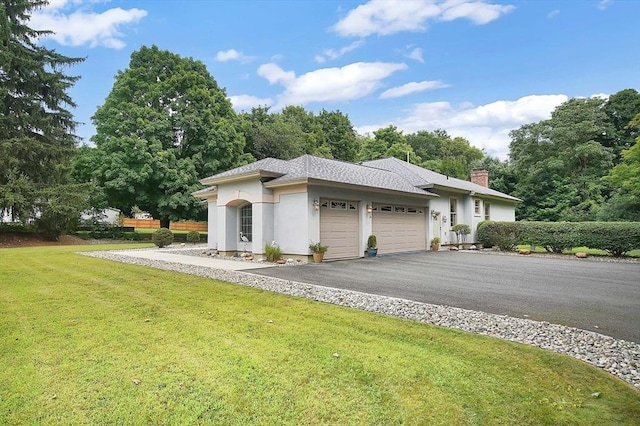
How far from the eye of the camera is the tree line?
66.1ft

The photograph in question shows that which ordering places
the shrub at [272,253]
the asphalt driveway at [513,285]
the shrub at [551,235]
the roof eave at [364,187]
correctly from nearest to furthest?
1. the asphalt driveway at [513,285]
2. the roof eave at [364,187]
3. the shrub at [272,253]
4. the shrub at [551,235]

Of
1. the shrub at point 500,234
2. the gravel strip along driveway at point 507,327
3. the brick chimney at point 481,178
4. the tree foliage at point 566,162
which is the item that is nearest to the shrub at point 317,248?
the gravel strip along driveway at point 507,327

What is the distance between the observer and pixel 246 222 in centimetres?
1477

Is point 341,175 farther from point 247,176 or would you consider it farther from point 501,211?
point 501,211

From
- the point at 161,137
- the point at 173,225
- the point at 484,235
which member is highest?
the point at 161,137

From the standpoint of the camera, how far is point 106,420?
2607 mm

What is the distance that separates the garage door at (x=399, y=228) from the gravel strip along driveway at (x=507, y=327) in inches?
316

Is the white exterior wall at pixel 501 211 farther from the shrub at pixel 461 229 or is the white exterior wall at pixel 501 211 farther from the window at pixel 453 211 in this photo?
the shrub at pixel 461 229

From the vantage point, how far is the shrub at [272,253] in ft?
41.9

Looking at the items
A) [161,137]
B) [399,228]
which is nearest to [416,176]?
[399,228]

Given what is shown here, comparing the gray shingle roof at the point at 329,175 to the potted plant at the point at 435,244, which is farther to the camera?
the potted plant at the point at 435,244

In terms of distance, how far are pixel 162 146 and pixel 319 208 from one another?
14969 mm

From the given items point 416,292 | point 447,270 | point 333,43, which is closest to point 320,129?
point 333,43

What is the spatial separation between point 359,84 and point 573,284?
79.9 ft
